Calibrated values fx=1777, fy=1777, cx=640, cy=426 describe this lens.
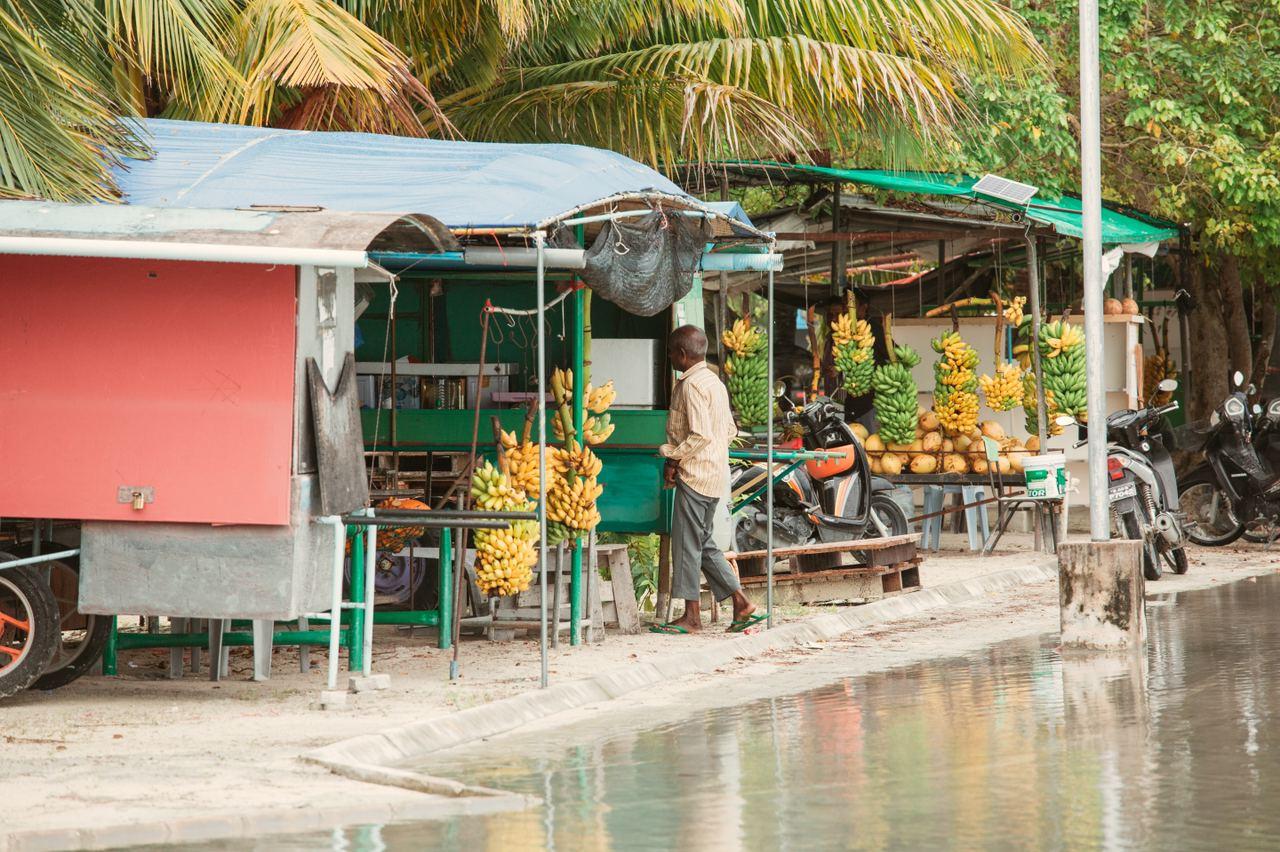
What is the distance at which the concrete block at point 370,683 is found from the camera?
895 cm

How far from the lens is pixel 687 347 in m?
11.2

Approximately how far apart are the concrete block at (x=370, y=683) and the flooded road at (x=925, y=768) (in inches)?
46.7

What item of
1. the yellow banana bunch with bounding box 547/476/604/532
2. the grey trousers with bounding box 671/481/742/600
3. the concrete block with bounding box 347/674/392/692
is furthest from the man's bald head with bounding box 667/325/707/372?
the concrete block with bounding box 347/674/392/692

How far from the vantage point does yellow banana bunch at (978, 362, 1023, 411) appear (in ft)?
55.2

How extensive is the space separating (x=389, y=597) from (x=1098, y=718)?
19.1ft

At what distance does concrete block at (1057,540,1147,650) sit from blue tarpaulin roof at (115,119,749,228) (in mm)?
3054

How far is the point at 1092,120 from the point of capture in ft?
34.3

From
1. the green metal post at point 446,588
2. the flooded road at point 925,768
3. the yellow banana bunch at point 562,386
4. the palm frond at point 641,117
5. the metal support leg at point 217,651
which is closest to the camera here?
the flooded road at point 925,768

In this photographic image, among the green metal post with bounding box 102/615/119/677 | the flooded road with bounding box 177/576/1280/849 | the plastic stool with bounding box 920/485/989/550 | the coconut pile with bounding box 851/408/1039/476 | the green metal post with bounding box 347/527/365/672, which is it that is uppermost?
the coconut pile with bounding box 851/408/1039/476

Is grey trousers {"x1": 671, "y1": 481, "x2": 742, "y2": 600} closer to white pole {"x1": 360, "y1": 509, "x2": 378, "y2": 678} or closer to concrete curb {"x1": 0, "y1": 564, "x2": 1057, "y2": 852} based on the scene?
concrete curb {"x1": 0, "y1": 564, "x2": 1057, "y2": 852}

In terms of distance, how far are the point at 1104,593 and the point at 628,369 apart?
3.56 m

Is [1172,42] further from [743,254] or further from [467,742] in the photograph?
[467,742]

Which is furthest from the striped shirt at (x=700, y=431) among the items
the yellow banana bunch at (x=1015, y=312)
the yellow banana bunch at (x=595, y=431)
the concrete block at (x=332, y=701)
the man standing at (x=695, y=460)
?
the yellow banana bunch at (x=1015, y=312)

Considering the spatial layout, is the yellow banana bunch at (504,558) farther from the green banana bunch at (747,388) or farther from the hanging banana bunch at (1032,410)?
the hanging banana bunch at (1032,410)
